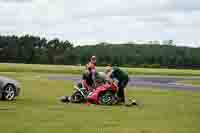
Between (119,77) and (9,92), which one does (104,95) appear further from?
(9,92)

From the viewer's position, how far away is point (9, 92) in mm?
22828

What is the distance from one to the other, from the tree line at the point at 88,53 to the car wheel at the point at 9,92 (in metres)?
66.8

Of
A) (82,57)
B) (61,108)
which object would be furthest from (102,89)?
(82,57)

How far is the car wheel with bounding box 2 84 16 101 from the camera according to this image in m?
22.7

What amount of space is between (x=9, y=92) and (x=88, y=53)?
101 meters

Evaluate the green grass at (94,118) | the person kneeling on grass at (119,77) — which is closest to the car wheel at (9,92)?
the green grass at (94,118)

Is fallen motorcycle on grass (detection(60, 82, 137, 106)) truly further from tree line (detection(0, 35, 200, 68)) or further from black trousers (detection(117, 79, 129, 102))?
tree line (detection(0, 35, 200, 68))

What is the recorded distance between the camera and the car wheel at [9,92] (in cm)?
2272

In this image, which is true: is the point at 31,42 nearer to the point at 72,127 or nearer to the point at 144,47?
the point at 144,47

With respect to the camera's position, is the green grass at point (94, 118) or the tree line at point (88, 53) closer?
the green grass at point (94, 118)

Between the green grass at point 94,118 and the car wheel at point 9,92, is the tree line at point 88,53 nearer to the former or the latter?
the car wheel at point 9,92

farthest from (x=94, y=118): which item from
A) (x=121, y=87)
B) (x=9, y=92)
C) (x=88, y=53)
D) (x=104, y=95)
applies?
(x=88, y=53)

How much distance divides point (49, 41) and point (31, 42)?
4.36m

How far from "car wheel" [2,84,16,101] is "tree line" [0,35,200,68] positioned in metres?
66.8
